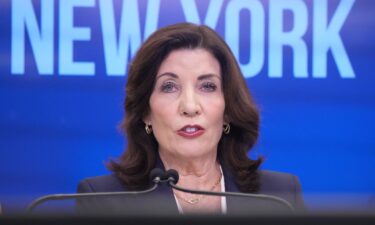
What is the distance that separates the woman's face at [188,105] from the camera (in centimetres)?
195

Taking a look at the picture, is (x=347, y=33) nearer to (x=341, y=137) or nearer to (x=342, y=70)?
(x=342, y=70)

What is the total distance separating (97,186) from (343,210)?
1.47 m

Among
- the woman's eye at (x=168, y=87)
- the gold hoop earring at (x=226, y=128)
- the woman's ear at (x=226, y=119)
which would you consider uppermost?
the woman's eye at (x=168, y=87)

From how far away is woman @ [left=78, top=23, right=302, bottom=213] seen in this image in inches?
77.7

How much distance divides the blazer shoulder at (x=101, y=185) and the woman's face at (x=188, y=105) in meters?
0.16

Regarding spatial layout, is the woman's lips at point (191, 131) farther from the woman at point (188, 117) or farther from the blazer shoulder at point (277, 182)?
the blazer shoulder at point (277, 182)

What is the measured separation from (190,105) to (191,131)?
0.08m

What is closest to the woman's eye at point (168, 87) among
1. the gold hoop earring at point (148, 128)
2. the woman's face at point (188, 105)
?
the woman's face at point (188, 105)

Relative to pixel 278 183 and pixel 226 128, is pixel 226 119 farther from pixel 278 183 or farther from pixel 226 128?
pixel 278 183

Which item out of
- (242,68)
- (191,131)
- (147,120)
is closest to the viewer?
(191,131)

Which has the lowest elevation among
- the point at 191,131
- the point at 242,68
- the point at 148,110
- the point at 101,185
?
the point at 101,185

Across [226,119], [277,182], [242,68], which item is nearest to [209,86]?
[226,119]

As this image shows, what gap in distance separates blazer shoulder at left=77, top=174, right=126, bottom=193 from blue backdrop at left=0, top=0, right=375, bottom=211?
85cm

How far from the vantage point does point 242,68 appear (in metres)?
2.86
